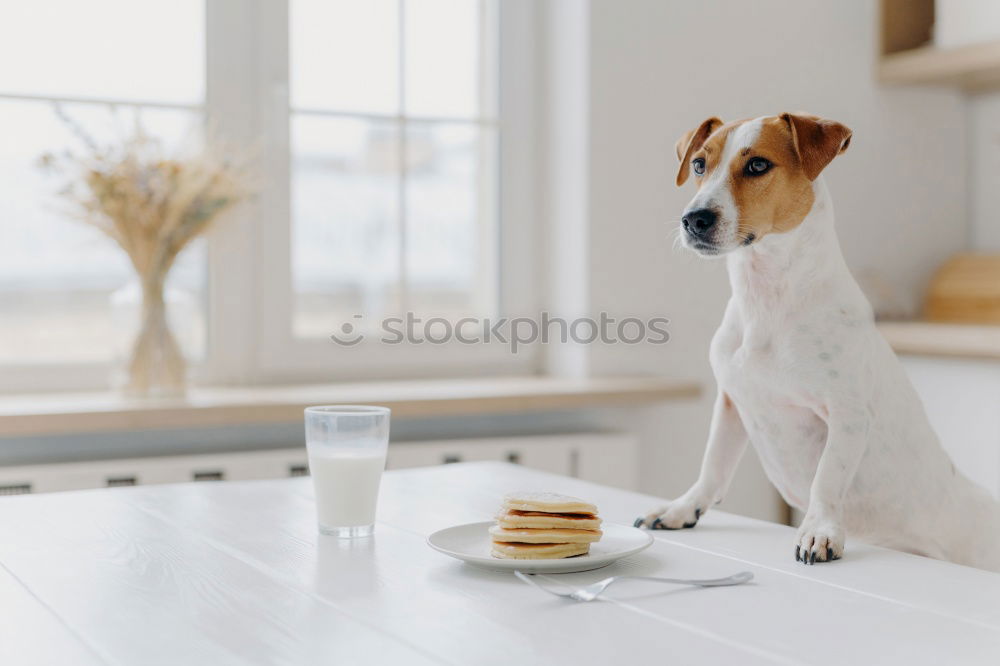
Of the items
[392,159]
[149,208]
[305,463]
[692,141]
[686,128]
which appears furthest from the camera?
[686,128]

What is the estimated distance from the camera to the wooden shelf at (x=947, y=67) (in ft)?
8.36

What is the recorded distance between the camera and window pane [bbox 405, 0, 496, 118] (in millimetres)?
2586

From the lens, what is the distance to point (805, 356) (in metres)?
1.11

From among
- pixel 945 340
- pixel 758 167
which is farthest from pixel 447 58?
pixel 758 167

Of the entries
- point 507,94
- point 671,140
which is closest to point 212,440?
point 507,94

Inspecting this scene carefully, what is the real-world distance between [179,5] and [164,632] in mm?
1899

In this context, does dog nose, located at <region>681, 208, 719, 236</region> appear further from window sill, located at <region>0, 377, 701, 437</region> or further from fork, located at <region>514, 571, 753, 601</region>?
window sill, located at <region>0, 377, 701, 437</region>

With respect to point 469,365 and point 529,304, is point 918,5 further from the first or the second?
point 469,365

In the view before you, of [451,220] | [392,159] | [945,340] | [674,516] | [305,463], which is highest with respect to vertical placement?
[392,159]

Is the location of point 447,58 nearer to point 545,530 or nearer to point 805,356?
point 805,356

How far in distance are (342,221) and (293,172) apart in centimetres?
16

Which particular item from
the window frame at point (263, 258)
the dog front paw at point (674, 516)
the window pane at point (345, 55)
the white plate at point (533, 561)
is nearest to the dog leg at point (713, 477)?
the dog front paw at point (674, 516)

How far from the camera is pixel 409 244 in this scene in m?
Result: 2.60

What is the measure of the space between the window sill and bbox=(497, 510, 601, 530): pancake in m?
1.23
